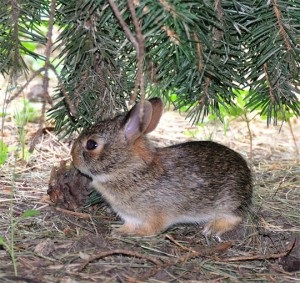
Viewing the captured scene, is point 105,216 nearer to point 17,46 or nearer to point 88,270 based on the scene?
point 88,270

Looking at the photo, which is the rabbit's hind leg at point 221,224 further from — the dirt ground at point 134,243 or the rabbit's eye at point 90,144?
the rabbit's eye at point 90,144

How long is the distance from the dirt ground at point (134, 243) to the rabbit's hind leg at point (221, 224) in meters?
0.05

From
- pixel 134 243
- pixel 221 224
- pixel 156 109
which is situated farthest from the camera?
pixel 221 224

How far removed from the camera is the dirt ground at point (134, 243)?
329 centimetres

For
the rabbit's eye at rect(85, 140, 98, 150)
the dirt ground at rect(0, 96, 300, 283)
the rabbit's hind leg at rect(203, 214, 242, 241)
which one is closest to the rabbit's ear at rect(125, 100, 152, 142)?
the rabbit's eye at rect(85, 140, 98, 150)

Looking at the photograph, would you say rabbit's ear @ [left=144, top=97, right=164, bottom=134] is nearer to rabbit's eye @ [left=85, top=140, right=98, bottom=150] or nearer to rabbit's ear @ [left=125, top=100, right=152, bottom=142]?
rabbit's ear @ [left=125, top=100, right=152, bottom=142]

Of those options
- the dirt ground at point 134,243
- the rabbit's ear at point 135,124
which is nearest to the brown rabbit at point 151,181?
the rabbit's ear at point 135,124

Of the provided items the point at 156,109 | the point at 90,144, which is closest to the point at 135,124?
the point at 156,109

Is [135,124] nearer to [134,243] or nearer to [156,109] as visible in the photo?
[156,109]

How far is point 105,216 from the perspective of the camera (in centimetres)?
439

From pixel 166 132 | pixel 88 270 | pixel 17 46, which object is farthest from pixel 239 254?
pixel 166 132

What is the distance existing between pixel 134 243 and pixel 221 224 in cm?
63

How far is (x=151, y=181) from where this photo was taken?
412 cm

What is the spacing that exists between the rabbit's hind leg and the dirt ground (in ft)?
0.18
